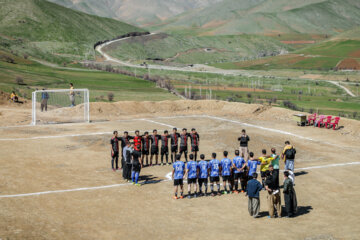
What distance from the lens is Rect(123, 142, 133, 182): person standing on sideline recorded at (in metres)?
20.9

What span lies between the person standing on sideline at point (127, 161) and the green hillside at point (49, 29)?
11161 centimetres

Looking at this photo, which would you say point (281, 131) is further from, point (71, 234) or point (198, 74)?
point (198, 74)

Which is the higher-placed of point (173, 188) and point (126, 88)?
point (126, 88)

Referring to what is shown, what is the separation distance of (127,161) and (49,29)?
15300 cm

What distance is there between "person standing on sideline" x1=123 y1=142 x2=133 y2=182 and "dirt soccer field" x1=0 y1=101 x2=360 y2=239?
1.86 ft

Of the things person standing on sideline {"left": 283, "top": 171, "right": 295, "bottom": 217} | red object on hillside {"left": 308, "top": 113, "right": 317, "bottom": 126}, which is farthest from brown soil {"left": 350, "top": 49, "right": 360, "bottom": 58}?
person standing on sideline {"left": 283, "top": 171, "right": 295, "bottom": 217}

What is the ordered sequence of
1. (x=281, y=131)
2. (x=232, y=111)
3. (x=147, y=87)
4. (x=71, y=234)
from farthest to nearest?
(x=147, y=87) → (x=232, y=111) → (x=281, y=131) → (x=71, y=234)

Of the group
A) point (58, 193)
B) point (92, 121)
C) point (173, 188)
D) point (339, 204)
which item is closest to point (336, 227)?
point (339, 204)

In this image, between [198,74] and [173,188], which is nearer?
[173,188]

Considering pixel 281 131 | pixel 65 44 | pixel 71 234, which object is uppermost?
pixel 65 44

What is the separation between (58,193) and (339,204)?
1260cm

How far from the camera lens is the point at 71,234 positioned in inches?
584

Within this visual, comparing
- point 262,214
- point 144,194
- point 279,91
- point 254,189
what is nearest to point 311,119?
point 262,214

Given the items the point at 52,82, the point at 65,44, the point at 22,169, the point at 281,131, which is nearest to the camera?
the point at 22,169
